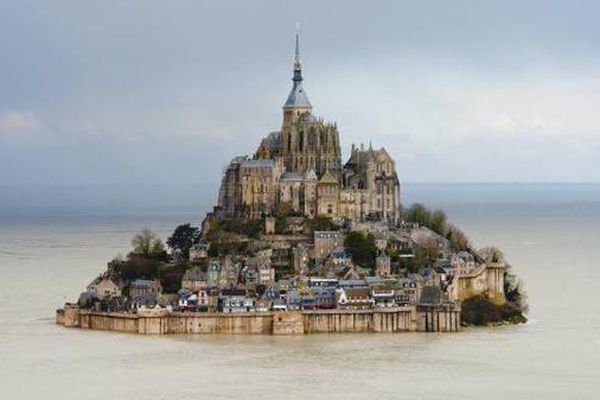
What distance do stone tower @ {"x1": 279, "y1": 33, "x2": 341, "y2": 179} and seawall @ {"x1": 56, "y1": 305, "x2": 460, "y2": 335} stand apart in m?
14.5

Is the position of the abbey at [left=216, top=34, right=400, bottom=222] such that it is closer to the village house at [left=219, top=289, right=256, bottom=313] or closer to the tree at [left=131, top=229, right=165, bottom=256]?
the tree at [left=131, top=229, right=165, bottom=256]

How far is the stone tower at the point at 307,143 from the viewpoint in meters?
79.9

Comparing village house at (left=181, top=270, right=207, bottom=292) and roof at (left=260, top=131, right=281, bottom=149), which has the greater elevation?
roof at (left=260, top=131, right=281, bottom=149)

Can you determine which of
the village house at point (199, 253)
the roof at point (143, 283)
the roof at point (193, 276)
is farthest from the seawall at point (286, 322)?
the village house at point (199, 253)

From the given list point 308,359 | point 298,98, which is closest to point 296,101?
point 298,98

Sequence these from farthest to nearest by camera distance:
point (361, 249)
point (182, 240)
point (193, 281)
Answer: point (182, 240) < point (361, 249) < point (193, 281)

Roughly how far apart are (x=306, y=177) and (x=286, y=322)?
550 inches

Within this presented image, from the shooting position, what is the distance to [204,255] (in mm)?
73812

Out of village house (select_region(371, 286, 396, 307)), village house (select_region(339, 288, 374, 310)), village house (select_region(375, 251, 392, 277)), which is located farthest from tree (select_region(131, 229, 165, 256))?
village house (select_region(371, 286, 396, 307))

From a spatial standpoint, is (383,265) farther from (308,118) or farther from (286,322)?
(308,118)

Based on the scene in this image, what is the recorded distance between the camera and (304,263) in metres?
71.9

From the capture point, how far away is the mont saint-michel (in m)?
65.8

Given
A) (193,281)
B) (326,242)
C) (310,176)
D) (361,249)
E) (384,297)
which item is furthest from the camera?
(310,176)

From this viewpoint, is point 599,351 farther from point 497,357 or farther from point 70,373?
point 70,373
